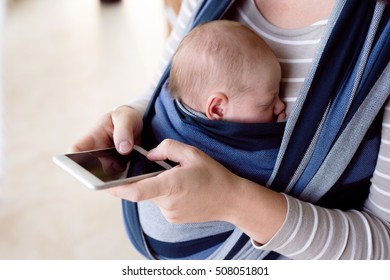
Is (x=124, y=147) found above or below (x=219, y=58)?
below

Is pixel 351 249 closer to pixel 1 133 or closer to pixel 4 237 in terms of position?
pixel 4 237

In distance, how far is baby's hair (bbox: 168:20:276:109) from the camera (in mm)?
847

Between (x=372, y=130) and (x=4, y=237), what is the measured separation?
1.25 meters

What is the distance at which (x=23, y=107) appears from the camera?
2.23 metres

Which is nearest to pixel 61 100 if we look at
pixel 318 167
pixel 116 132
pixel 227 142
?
pixel 116 132

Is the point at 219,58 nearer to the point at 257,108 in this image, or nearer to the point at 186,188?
the point at 257,108

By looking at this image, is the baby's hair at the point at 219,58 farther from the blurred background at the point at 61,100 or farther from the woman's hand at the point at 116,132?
the blurred background at the point at 61,100

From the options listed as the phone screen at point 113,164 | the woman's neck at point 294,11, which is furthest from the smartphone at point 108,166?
the woman's neck at point 294,11

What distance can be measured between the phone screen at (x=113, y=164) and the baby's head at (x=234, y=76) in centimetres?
14

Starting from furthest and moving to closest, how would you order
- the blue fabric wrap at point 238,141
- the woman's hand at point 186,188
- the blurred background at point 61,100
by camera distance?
the blurred background at point 61,100 < the blue fabric wrap at point 238,141 < the woman's hand at point 186,188

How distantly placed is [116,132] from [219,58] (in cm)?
21

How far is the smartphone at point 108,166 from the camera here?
0.71 metres

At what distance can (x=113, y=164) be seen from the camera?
79 centimetres
